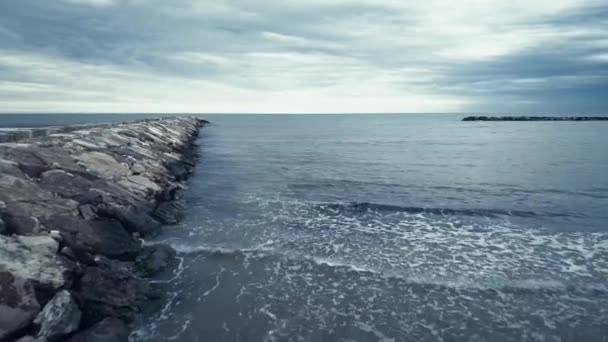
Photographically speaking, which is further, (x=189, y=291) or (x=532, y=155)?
(x=532, y=155)

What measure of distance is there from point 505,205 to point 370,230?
24.1 feet

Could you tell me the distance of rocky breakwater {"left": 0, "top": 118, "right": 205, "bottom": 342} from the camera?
6.69 metres

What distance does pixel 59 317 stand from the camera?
666 centimetres

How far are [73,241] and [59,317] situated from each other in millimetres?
3002

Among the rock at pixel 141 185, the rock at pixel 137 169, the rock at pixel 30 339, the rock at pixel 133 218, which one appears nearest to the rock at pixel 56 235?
the rock at pixel 133 218

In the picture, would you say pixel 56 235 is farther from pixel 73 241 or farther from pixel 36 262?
pixel 36 262

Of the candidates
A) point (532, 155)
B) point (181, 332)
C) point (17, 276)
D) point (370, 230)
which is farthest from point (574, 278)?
point (532, 155)

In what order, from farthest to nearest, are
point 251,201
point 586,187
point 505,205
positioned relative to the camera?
1. point 586,187
2. point 251,201
3. point 505,205

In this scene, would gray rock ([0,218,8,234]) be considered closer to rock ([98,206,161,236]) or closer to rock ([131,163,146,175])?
rock ([98,206,161,236])

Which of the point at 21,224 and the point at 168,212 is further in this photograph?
the point at 168,212

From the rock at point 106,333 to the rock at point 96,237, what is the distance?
8.24 ft

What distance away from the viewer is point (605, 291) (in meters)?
8.78

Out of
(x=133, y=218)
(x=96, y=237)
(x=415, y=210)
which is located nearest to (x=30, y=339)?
(x=96, y=237)

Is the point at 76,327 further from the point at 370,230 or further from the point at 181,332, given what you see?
the point at 370,230
